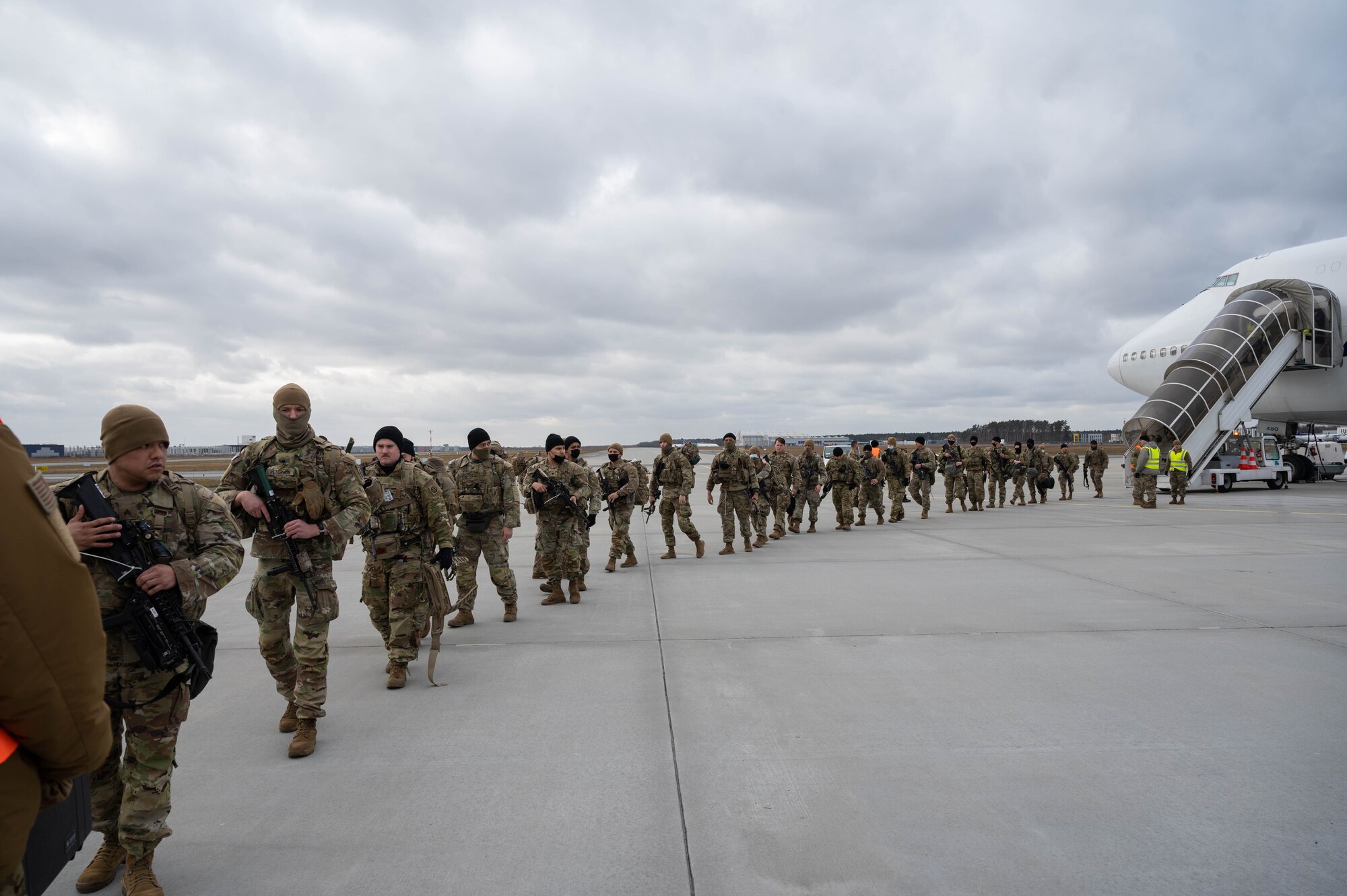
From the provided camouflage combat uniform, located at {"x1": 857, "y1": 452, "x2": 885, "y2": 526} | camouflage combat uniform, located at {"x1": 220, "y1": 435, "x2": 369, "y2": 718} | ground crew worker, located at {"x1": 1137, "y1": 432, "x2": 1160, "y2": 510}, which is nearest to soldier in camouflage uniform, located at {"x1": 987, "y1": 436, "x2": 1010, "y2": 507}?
ground crew worker, located at {"x1": 1137, "y1": 432, "x2": 1160, "y2": 510}

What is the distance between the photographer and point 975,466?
1752 cm

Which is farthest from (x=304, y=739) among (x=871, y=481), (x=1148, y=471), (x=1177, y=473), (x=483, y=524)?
(x=1177, y=473)

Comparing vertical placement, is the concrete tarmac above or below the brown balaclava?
below

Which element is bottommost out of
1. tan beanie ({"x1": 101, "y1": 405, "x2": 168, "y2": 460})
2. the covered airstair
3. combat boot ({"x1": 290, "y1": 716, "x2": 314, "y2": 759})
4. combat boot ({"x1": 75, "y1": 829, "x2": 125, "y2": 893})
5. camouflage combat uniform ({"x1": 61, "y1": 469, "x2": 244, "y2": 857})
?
combat boot ({"x1": 75, "y1": 829, "x2": 125, "y2": 893})

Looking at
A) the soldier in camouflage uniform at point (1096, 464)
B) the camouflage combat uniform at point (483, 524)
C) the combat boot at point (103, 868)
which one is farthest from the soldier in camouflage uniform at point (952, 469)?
the combat boot at point (103, 868)

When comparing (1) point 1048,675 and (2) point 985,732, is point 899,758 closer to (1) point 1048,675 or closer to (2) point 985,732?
(2) point 985,732

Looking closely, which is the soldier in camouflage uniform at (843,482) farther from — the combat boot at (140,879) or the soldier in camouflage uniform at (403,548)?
the combat boot at (140,879)

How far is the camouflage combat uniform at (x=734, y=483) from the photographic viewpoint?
11375 mm

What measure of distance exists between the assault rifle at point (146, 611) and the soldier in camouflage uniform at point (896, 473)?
14.1 meters

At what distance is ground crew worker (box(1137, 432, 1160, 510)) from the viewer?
1681cm

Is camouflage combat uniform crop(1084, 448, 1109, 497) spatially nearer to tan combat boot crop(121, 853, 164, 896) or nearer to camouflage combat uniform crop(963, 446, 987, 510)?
camouflage combat uniform crop(963, 446, 987, 510)

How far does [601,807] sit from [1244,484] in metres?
28.9

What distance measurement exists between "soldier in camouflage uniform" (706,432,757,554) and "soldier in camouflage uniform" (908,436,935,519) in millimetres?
5933

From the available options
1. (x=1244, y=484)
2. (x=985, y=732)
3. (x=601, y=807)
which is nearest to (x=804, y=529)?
(x=985, y=732)
